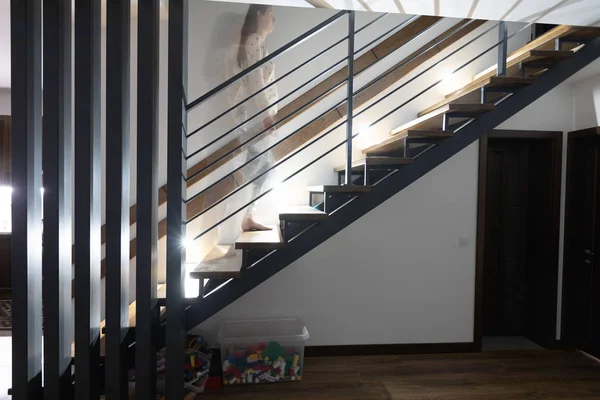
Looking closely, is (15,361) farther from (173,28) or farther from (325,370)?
(325,370)

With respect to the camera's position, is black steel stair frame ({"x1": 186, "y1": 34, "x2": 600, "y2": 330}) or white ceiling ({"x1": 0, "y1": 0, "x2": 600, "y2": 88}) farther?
black steel stair frame ({"x1": 186, "y1": 34, "x2": 600, "y2": 330})

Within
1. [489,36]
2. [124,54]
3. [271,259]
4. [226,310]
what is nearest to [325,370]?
[226,310]

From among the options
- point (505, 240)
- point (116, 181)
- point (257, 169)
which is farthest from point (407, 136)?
point (505, 240)

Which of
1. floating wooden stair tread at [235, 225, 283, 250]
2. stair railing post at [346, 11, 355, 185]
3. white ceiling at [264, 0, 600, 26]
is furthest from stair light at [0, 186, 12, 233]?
stair railing post at [346, 11, 355, 185]

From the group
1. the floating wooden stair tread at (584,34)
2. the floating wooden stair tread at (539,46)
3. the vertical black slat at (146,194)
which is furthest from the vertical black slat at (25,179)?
the floating wooden stair tread at (584,34)

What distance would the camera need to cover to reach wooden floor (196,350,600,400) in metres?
2.97

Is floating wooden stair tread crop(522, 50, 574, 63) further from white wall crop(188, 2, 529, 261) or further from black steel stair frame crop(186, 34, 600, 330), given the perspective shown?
white wall crop(188, 2, 529, 261)

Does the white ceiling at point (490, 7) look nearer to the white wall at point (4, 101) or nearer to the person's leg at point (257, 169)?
the person's leg at point (257, 169)

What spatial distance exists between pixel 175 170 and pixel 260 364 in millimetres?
1699

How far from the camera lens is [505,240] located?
13.2 feet

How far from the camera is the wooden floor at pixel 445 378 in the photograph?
9.75 feet

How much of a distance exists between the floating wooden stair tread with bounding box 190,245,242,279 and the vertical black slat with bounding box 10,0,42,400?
0.79 m

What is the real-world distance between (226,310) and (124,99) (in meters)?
1.92

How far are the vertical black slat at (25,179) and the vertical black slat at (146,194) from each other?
19.1 inches
